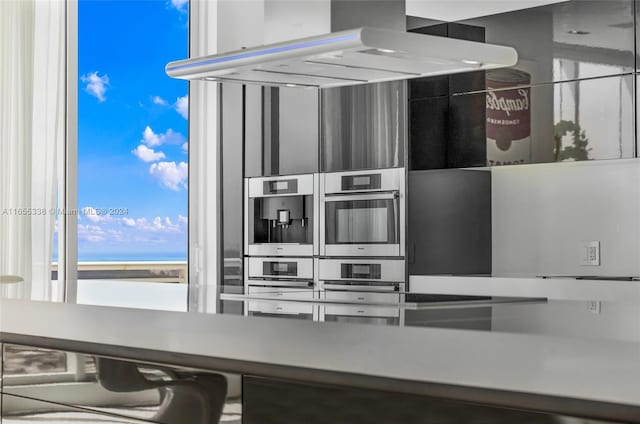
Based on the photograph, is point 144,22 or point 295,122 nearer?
point 295,122

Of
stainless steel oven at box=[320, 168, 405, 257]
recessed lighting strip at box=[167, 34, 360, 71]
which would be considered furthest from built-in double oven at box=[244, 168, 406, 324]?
recessed lighting strip at box=[167, 34, 360, 71]

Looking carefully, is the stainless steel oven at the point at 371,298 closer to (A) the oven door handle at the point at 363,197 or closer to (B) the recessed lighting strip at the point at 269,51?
(A) the oven door handle at the point at 363,197

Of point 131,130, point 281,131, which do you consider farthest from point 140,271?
point 281,131

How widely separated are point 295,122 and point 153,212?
25.2 feet

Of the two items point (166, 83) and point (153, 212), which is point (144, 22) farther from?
point (153, 212)

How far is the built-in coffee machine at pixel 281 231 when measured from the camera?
5215 mm

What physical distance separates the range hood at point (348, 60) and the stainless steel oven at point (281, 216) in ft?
5.89

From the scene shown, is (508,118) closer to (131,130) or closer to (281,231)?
(281,231)

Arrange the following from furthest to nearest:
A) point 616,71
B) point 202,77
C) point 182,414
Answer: point 616,71 < point 202,77 < point 182,414

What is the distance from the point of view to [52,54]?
17.1 feet

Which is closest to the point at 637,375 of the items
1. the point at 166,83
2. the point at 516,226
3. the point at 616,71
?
the point at 616,71

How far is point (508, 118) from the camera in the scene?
4.62 metres

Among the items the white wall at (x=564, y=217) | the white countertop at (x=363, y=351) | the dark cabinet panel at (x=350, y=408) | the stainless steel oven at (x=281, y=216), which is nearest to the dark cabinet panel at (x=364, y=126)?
the stainless steel oven at (x=281, y=216)

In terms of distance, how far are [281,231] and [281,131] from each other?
0.59 metres
